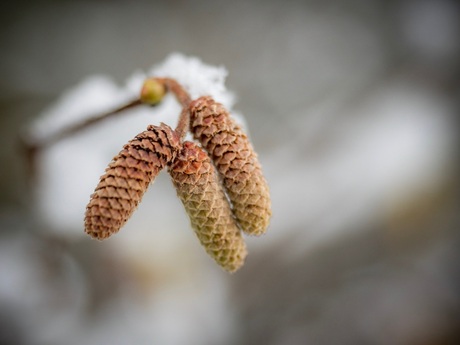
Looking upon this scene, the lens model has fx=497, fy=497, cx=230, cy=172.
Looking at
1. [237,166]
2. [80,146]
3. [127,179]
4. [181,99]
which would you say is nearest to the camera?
[127,179]

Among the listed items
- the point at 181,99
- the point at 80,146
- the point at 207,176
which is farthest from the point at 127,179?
the point at 80,146

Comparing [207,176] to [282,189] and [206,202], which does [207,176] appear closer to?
[206,202]

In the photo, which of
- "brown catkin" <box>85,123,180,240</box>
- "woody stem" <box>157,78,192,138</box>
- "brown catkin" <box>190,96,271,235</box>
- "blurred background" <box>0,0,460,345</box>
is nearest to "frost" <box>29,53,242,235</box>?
"blurred background" <box>0,0,460,345</box>

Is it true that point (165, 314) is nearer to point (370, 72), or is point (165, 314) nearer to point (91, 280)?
point (91, 280)

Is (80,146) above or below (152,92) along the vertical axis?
above

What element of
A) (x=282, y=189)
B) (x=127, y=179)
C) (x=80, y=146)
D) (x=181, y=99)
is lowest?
(x=127, y=179)

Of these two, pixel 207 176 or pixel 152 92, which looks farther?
pixel 152 92
